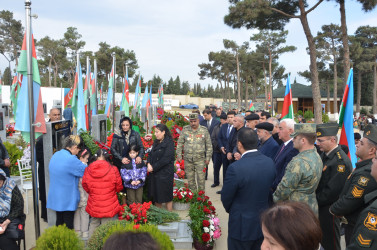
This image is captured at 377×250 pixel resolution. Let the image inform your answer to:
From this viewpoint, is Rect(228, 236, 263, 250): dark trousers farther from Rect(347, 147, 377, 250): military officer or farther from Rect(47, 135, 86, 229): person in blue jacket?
Rect(47, 135, 86, 229): person in blue jacket

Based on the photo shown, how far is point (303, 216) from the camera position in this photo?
4.44 ft

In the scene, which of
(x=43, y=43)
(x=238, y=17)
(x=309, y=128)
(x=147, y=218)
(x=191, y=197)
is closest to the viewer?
(x=309, y=128)

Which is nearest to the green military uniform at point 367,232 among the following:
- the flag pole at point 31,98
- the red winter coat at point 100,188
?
the red winter coat at point 100,188

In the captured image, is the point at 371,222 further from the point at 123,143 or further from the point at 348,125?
the point at 123,143

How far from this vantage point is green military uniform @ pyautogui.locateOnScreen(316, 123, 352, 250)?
3496 mm

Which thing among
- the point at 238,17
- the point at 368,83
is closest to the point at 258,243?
the point at 238,17

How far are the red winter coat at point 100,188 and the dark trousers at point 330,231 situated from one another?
274 centimetres

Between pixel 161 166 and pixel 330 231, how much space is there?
2.90 meters

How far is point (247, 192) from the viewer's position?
3.11 m

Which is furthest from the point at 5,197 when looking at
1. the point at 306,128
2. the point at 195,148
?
the point at 195,148

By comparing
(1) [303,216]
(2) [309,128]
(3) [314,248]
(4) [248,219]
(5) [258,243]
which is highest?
(2) [309,128]

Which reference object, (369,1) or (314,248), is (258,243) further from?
(369,1)

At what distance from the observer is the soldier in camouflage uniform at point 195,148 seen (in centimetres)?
641

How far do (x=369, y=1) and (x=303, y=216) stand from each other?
601 inches
